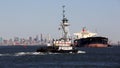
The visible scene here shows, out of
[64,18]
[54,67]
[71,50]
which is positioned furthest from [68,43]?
[54,67]

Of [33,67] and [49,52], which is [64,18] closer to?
[49,52]

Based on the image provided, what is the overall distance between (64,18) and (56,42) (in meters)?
12.6

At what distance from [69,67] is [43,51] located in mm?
64955

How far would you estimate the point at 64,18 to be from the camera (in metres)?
156

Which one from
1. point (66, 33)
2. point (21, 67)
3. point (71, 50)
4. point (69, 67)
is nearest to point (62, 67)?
point (69, 67)

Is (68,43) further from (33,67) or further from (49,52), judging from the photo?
(33,67)

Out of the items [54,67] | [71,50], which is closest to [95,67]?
[54,67]

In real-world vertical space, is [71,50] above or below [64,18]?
below

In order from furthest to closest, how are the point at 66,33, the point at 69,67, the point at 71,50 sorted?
the point at 66,33
the point at 71,50
the point at 69,67

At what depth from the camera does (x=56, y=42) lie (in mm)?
145875

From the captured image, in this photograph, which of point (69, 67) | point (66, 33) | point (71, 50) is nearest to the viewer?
point (69, 67)

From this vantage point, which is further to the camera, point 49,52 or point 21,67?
point 49,52

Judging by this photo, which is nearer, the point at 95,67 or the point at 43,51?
the point at 95,67

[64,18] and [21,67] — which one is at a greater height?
[64,18]
